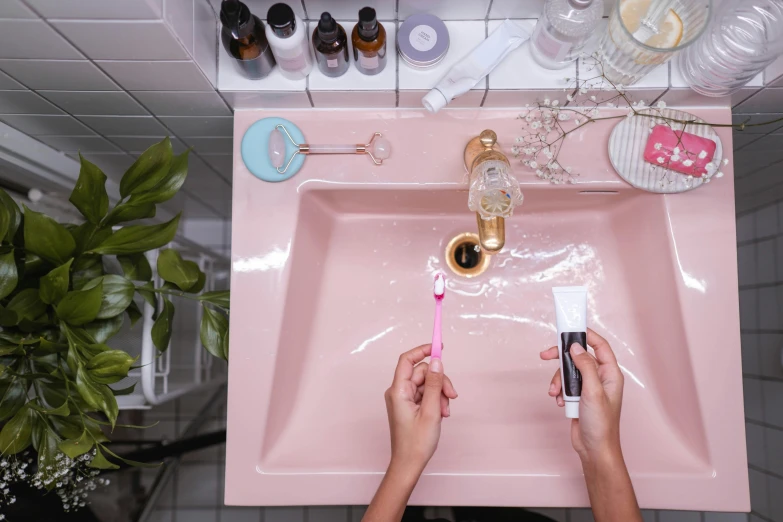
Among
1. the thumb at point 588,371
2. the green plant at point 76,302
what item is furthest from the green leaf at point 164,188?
the thumb at point 588,371

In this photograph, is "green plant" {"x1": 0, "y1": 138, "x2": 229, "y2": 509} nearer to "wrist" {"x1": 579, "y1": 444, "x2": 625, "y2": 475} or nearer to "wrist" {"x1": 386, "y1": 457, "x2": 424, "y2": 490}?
"wrist" {"x1": 386, "y1": 457, "x2": 424, "y2": 490}

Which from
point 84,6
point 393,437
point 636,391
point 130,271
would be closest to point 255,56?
point 84,6

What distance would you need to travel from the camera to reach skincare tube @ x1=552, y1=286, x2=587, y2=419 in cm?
64

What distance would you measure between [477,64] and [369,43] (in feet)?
0.55

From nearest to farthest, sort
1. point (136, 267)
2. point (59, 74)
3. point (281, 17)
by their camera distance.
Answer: point (281, 17) → point (59, 74) → point (136, 267)

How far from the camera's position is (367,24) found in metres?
0.61

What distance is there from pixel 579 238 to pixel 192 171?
0.94 meters

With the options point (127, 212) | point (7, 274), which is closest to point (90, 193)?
point (127, 212)

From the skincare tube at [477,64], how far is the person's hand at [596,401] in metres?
0.41

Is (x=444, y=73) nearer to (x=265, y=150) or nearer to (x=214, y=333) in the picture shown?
(x=265, y=150)

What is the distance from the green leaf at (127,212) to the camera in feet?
2.40

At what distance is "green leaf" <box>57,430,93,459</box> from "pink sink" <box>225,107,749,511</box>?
0.74ft

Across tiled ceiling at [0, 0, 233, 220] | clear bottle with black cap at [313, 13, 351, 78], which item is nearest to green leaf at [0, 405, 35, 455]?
tiled ceiling at [0, 0, 233, 220]

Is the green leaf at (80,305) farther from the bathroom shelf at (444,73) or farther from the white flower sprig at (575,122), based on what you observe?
the white flower sprig at (575,122)
